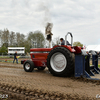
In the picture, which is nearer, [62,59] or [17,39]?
[62,59]

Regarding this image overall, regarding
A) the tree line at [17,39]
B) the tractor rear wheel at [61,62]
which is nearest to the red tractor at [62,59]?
the tractor rear wheel at [61,62]

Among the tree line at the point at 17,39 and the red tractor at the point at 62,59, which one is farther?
the tree line at the point at 17,39

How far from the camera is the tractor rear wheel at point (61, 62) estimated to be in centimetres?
593

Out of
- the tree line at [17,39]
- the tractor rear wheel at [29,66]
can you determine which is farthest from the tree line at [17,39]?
the tractor rear wheel at [29,66]

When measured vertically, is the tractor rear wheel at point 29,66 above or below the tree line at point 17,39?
below

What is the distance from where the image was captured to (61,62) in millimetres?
6305

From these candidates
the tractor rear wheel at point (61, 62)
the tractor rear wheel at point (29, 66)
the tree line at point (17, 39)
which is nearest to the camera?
the tractor rear wheel at point (61, 62)

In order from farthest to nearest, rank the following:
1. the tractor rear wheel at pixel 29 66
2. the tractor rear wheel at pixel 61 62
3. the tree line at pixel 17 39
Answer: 1. the tree line at pixel 17 39
2. the tractor rear wheel at pixel 29 66
3. the tractor rear wheel at pixel 61 62

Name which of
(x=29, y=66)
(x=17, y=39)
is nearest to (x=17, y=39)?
(x=17, y=39)

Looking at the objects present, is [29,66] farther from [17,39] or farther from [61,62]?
[17,39]

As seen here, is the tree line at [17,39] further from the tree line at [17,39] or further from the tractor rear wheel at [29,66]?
the tractor rear wheel at [29,66]

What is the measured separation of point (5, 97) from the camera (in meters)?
3.75

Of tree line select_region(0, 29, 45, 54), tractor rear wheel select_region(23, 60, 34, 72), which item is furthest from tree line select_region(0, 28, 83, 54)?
tractor rear wheel select_region(23, 60, 34, 72)

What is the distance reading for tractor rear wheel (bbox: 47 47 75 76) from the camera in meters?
5.93
